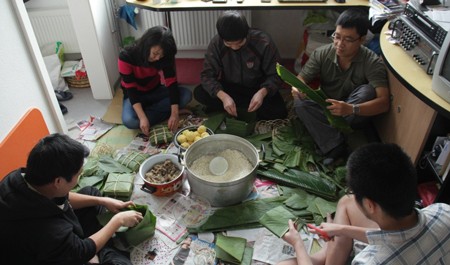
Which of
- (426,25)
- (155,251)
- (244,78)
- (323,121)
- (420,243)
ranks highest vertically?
(426,25)

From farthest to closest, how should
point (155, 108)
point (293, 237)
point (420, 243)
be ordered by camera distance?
point (155, 108)
point (293, 237)
point (420, 243)

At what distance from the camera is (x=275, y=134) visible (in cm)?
224

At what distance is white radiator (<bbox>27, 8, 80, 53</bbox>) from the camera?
2902 millimetres

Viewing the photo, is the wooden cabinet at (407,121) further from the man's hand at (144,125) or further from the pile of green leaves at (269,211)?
the man's hand at (144,125)

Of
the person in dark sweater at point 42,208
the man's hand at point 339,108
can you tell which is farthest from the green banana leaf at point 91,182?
the man's hand at point 339,108

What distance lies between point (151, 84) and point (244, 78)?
0.64 meters

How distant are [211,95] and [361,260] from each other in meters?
1.50

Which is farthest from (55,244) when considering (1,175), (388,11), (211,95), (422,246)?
(388,11)

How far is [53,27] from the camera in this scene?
9.77 ft

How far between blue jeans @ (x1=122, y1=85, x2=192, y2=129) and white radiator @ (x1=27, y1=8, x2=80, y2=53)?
1042mm

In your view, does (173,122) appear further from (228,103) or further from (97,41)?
(97,41)

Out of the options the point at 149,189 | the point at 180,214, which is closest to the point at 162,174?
the point at 149,189

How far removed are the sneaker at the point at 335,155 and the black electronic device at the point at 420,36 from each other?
24.0 inches

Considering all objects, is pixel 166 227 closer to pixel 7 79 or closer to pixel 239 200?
pixel 239 200
